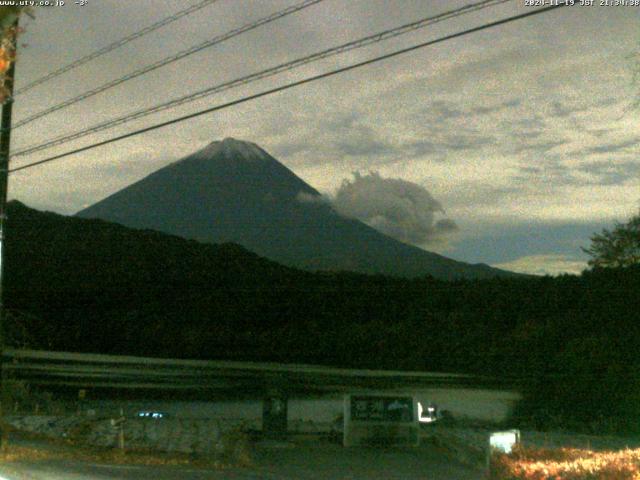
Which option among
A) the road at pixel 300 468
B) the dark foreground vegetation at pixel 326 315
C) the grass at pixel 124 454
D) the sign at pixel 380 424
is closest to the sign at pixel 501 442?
the road at pixel 300 468

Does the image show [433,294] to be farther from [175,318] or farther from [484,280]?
[175,318]

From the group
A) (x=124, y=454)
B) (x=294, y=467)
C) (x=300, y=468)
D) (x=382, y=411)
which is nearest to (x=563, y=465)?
(x=300, y=468)

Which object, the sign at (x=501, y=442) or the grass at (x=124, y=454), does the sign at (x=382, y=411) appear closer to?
the grass at (x=124, y=454)

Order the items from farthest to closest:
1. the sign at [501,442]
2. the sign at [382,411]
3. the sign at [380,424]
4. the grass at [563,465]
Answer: the sign at [382,411]
the sign at [380,424]
the sign at [501,442]
the grass at [563,465]

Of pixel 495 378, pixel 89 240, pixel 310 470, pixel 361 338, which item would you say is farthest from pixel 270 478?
pixel 89 240

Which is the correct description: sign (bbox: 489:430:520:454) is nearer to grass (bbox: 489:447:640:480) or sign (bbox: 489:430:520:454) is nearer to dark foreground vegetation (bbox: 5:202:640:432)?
grass (bbox: 489:447:640:480)

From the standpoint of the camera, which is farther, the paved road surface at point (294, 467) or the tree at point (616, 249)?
the tree at point (616, 249)
